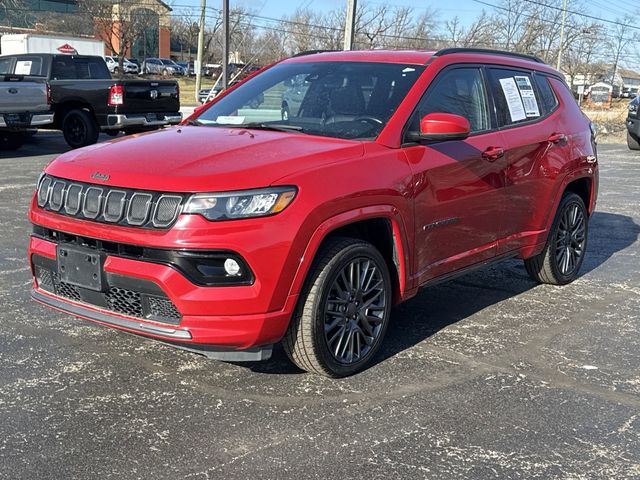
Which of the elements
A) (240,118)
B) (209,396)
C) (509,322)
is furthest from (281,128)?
(509,322)

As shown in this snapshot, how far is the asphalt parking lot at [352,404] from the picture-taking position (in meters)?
3.13

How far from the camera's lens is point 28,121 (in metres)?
13.6

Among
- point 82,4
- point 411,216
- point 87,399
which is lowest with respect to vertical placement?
point 87,399

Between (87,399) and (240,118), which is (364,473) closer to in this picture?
(87,399)

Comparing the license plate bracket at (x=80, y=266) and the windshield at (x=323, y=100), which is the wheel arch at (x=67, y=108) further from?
the license plate bracket at (x=80, y=266)

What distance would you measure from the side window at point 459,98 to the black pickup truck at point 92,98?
36.4 ft

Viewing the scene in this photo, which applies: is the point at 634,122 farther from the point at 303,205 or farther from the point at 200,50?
the point at 200,50

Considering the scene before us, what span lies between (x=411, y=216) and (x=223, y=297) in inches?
51.0

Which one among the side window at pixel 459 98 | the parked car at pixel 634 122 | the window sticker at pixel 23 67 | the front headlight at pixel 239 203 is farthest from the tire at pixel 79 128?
the parked car at pixel 634 122

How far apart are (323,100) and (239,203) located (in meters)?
1.47

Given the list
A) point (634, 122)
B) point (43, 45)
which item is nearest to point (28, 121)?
point (634, 122)

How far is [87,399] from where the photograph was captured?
12.1ft

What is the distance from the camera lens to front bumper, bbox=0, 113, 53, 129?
13.3 metres

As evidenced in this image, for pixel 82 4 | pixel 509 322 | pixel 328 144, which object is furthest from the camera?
pixel 82 4
